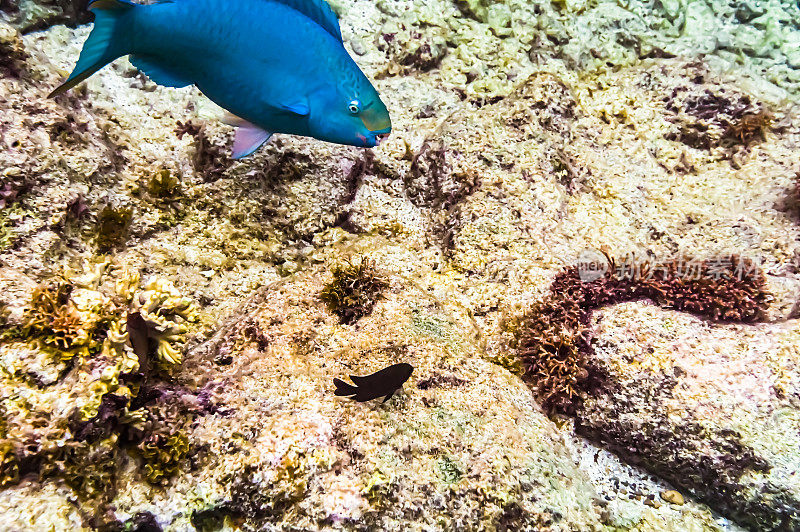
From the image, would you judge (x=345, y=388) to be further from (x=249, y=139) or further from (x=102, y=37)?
(x=102, y=37)

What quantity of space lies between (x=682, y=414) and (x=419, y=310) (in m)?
1.83

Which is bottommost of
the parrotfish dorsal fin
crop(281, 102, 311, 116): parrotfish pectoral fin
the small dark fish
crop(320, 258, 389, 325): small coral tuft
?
crop(320, 258, 389, 325): small coral tuft

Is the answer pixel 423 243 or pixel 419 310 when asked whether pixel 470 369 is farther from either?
pixel 423 243

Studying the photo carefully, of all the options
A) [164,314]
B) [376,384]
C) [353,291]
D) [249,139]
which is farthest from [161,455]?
[249,139]

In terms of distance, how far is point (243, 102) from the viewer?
2.39 metres

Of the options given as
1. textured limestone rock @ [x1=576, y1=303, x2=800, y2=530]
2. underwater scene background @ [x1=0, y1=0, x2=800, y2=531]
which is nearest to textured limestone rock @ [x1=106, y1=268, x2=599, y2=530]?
underwater scene background @ [x1=0, y1=0, x2=800, y2=531]

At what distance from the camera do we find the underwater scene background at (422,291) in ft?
7.52

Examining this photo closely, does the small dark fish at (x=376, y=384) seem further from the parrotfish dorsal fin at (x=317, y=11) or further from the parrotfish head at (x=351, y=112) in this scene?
the parrotfish dorsal fin at (x=317, y=11)

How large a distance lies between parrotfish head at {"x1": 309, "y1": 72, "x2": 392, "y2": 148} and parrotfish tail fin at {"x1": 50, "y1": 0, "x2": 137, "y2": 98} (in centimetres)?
91

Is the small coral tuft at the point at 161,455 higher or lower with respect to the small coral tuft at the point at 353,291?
lower

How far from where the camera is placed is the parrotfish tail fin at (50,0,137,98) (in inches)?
80.6

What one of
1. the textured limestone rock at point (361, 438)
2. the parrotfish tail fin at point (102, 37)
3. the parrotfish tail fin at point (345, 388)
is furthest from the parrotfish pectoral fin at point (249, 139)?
the parrotfish tail fin at point (345, 388)

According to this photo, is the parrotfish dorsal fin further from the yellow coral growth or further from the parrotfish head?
the yellow coral growth

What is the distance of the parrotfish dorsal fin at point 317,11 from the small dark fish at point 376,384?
1828 mm
